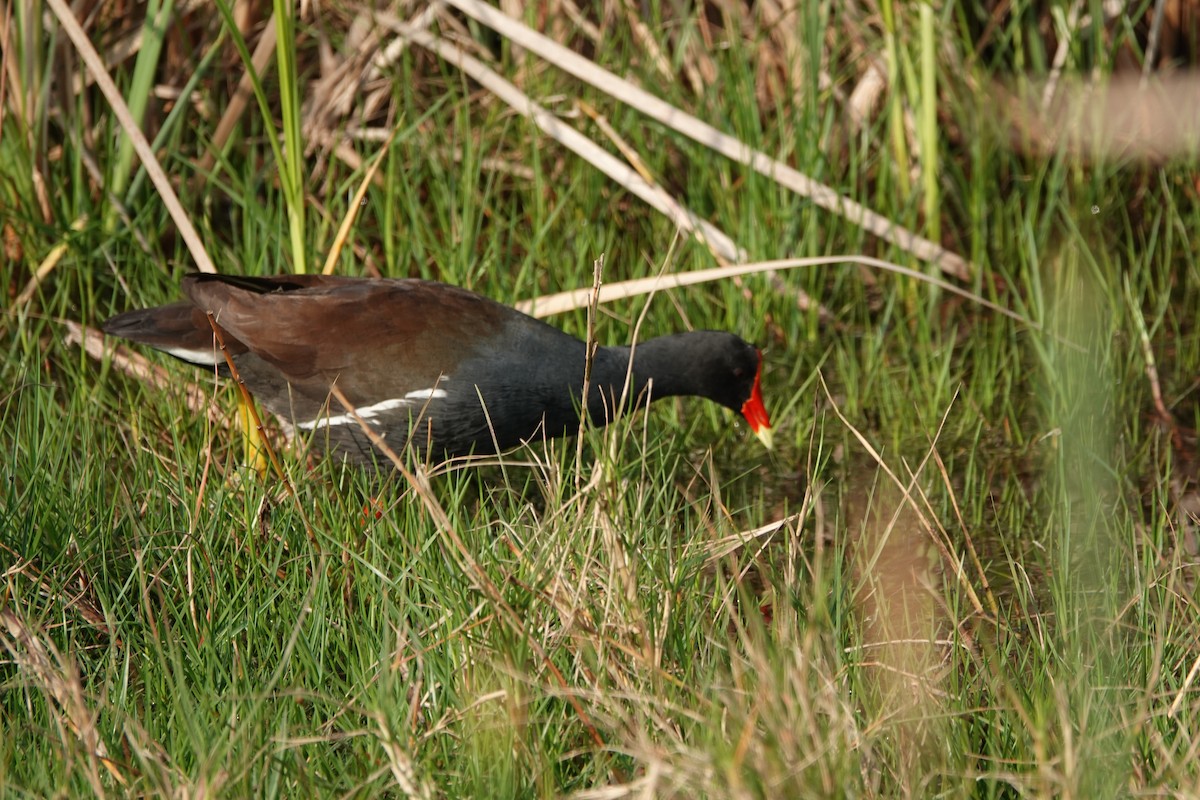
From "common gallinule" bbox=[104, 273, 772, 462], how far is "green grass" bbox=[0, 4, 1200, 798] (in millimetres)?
150

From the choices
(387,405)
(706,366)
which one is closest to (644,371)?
(706,366)

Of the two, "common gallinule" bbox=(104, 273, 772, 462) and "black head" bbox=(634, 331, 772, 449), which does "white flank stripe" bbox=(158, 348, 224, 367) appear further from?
"black head" bbox=(634, 331, 772, 449)

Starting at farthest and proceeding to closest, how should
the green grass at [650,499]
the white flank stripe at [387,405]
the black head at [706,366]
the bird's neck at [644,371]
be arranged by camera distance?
the black head at [706,366]
the bird's neck at [644,371]
the white flank stripe at [387,405]
the green grass at [650,499]

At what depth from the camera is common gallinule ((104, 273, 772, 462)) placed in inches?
127

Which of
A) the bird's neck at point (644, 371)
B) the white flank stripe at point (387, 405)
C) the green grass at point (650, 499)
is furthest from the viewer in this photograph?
the bird's neck at point (644, 371)

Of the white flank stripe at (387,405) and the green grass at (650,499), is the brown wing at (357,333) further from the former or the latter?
the green grass at (650,499)

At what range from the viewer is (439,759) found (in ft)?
6.73

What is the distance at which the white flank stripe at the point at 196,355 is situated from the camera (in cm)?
326

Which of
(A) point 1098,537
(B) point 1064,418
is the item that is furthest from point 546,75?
(A) point 1098,537

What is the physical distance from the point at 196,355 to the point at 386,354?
1.48ft

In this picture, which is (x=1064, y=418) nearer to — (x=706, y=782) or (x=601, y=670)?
(x=601, y=670)

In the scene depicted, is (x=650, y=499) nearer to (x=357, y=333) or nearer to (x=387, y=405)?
(x=387, y=405)

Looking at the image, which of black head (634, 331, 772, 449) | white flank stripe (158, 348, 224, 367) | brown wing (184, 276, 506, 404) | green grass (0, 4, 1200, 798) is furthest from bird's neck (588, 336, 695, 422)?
white flank stripe (158, 348, 224, 367)

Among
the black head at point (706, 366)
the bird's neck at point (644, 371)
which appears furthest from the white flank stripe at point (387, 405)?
the black head at point (706, 366)
